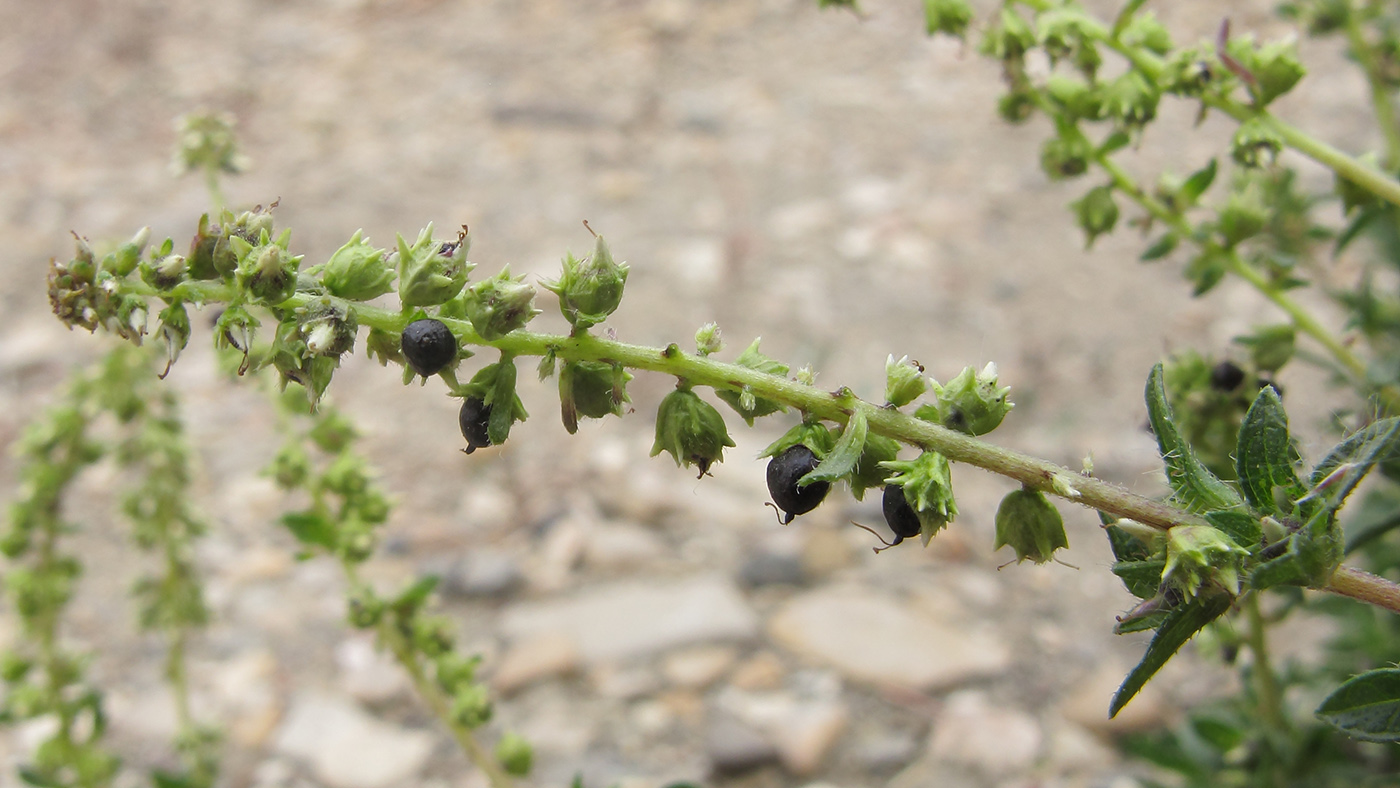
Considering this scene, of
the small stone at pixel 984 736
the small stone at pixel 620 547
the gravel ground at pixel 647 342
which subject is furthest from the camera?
the small stone at pixel 620 547

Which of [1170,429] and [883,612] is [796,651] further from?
[1170,429]

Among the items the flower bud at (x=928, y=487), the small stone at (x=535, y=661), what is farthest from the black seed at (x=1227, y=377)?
the small stone at (x=535, y=661)

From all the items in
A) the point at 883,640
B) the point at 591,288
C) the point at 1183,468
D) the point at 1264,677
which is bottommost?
the point at 883,640

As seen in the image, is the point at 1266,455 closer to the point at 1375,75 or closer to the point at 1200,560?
the point at 1200,560

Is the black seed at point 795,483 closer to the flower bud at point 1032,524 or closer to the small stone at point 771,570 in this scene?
the flower bud at point 1032,524

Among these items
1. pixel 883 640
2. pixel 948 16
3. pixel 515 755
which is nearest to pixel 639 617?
pixel 883 640
